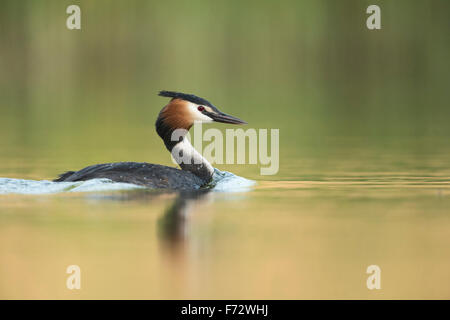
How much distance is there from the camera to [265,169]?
10.9 meters

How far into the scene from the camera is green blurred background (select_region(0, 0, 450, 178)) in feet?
48.0

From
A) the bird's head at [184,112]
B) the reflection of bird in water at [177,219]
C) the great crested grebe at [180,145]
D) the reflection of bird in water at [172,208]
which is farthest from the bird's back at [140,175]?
the bird's head at [184,112]

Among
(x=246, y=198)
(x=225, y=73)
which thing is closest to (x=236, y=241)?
(x=246, y=198)

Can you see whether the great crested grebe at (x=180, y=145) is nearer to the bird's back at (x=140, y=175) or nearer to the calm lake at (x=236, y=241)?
the bird's back at (x=140, y=175)

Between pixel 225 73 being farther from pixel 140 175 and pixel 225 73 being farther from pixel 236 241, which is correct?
pixel 236 241

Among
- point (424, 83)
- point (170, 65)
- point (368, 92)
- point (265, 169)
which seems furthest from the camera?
point (170, 65)

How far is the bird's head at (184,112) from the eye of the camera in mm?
9602

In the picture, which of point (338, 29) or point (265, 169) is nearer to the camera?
point (265, 169)

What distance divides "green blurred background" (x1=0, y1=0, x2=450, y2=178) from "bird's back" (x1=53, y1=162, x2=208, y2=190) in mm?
1301

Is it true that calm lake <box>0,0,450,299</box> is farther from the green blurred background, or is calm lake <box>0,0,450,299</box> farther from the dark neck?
the dark neck

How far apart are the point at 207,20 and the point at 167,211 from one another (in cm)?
3409

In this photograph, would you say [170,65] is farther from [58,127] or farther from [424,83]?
[58,127]

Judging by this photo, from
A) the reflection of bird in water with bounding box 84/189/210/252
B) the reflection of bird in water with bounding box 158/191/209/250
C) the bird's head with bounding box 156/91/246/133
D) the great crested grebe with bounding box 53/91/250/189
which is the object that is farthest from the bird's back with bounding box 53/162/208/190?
the bird's head with bounding box 156/91/246/133
